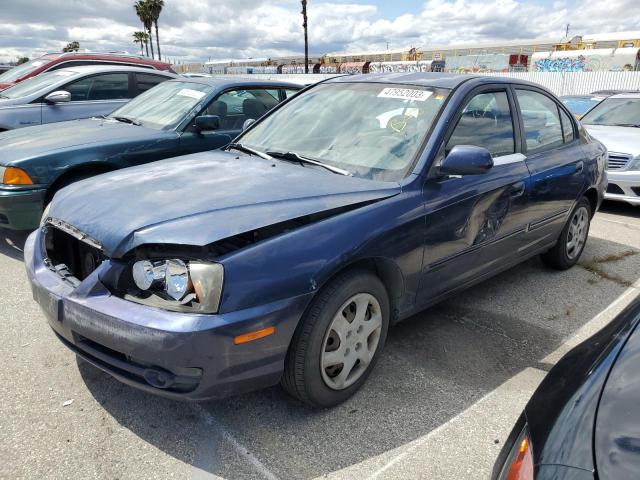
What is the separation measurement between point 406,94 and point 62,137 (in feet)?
10.7

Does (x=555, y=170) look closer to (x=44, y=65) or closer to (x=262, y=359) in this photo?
(x=262, y=359)

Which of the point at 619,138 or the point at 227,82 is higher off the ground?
the point at 227,82

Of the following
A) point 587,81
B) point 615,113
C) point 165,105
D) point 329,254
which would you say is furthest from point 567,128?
point 587,81

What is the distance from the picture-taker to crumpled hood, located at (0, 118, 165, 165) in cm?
445

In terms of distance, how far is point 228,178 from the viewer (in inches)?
112

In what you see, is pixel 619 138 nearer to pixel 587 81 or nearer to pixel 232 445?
pixel 232 445

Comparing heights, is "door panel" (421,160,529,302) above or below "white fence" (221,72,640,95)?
below

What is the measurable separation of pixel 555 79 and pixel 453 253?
2010 cm

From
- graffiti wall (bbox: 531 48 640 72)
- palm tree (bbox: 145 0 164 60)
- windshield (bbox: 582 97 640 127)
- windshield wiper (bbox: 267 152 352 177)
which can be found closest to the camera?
windshield wiper (bbox: 267 152 352 177)

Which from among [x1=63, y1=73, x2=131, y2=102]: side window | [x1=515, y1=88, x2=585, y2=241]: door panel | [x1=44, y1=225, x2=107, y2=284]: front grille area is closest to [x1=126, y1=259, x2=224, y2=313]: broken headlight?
[x1=44, y1=225, x2=107, y2=284]: front grille area

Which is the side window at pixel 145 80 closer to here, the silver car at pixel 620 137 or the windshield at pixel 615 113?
the silver car at pixel 620 137

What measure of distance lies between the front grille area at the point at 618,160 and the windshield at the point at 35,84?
736 cm

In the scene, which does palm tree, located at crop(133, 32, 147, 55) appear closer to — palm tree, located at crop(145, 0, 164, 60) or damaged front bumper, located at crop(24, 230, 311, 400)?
palm tree, located at crop(145, 0, 164, 60)

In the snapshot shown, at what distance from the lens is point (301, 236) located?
232 centimetres
